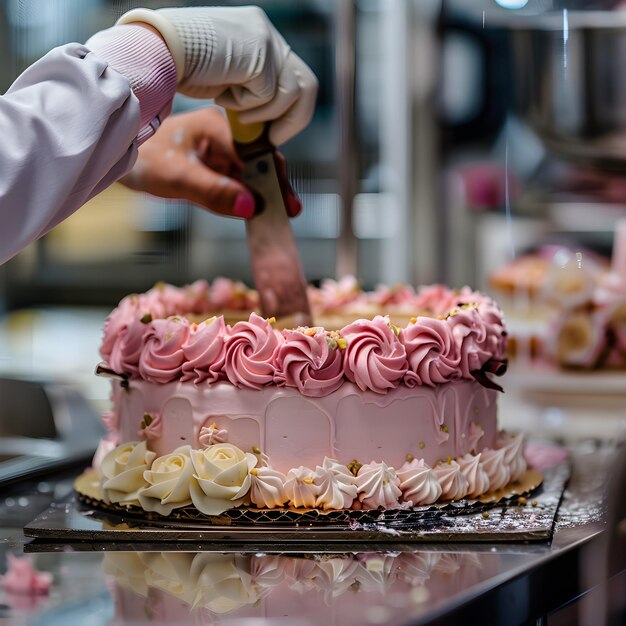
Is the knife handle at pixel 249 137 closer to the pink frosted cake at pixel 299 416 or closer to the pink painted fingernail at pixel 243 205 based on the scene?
the pink painted fingernail at pixel 243 205

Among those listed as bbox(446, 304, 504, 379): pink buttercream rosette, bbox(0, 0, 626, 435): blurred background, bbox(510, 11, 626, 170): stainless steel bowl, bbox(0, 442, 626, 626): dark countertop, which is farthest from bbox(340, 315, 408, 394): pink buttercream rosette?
bbox(510, 11, 626, 170): stainless steel bowl

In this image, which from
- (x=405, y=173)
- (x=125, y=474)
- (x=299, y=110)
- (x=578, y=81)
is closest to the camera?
(x=125, y=474)

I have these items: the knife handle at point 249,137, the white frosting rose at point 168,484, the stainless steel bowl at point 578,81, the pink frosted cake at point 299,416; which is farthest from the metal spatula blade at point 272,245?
the stainless steel bowl at point 578,81

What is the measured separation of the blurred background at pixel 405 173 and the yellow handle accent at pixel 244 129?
1.03 ft

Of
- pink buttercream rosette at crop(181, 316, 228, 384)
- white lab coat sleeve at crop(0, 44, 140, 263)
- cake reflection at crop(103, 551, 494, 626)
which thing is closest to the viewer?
cake reflection at crop(103, 551, 494, 626)

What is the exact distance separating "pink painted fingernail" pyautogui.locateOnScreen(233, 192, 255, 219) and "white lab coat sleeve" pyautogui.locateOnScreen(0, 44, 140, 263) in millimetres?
363

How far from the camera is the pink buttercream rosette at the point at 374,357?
1.38 m

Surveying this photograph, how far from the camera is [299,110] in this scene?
61.3 inches

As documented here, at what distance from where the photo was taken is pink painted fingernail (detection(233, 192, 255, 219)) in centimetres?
159

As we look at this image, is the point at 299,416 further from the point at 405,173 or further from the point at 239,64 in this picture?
the point at 405,173

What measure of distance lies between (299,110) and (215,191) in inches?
6.8

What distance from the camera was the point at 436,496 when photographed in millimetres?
1389

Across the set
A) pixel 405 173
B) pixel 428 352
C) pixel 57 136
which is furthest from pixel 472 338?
pixel 405 173

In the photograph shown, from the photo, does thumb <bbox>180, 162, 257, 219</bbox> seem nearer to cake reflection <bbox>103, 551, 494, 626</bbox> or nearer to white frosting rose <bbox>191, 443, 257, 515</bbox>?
white frosting rose <bbox>191, 443, 257, 515</bbox>
